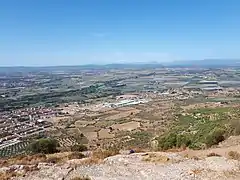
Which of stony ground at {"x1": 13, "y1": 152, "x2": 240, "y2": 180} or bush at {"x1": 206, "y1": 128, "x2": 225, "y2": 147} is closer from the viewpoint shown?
stony ground at {"x1": 13, "y1": 152, "x2": 240, "y2": 180}

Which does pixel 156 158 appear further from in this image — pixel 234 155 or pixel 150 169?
pixel 234 155

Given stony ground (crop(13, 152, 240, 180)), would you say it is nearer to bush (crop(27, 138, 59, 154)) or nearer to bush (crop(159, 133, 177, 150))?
bush (crop(159, 133, 177, 150))

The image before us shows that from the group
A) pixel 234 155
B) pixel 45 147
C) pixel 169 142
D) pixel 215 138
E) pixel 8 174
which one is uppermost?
pixel 234 155

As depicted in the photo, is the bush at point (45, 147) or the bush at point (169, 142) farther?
the bush at point (169, 142)

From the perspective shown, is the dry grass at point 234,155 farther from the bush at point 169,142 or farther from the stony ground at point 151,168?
the bush at point 169,142

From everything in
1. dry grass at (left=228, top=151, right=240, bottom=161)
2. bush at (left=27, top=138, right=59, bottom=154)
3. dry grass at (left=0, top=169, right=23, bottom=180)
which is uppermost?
dry grass at (left=228, top=151, right=240, bottom=161)

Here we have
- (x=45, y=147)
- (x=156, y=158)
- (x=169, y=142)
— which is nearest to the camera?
(x=156, y=158)

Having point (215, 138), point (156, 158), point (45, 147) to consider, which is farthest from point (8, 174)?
Answer: point (215, 138)

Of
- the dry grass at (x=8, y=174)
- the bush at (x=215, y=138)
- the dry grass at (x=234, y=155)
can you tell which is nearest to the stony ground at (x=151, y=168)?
the dry grass at (x=234, y=155)

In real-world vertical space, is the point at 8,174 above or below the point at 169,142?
above

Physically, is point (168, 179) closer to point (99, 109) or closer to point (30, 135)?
point (30, 135)

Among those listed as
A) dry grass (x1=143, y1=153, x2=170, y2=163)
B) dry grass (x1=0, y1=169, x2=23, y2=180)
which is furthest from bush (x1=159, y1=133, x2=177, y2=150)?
dry grass (x1=0, y1=169, x2=23, y2=180)

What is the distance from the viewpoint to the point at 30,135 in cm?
7906

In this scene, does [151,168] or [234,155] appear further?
[234,155]
